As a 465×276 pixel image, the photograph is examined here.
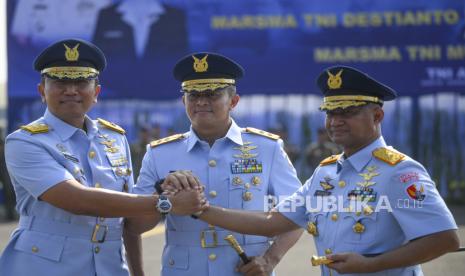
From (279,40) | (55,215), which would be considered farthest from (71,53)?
(279,40)

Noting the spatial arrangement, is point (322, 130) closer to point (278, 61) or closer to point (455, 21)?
point (278, 61)

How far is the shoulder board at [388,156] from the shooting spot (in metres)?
3.46

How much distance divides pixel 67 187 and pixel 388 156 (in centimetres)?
146

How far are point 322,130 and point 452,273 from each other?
22.4ft

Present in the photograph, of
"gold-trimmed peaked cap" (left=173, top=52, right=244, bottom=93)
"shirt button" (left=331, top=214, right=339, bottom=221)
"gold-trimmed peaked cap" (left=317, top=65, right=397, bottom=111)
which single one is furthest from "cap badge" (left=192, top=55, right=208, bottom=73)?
"shirt button" (left=331, top=214, right=339, bottom=221)

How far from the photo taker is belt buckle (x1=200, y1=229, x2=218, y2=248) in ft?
12.9

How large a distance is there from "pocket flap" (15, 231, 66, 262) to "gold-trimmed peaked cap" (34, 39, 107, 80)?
77 centimetres

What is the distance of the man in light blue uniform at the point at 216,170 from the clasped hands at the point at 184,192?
15 centimetres

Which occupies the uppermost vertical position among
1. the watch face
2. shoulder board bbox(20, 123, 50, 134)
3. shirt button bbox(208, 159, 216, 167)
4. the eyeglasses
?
the eyeglasses

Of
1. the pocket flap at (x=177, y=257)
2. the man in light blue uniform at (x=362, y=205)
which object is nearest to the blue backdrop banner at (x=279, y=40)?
the pocket flap at (x=177, y=257)

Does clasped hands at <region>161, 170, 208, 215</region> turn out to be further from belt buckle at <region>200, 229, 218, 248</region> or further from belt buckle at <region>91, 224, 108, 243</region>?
belt buckle at <region>91, 224, 108, 243</region>

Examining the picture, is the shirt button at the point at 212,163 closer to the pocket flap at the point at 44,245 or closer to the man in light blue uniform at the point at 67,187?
the man in light blue uniform at the point at 67,187

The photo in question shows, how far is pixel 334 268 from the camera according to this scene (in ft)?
11.1

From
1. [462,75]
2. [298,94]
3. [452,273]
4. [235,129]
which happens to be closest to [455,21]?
[462,75]
